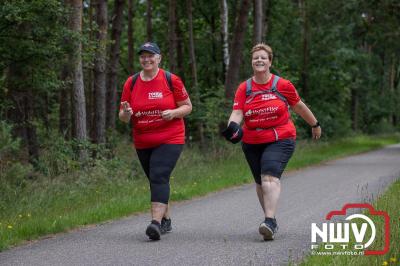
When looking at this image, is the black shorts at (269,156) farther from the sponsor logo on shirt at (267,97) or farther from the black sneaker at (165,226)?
the black sneaker at (165,226)

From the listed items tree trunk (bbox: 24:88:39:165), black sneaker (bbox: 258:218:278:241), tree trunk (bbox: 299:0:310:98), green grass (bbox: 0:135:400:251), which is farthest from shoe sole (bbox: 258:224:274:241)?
tree trunk (bbox: 299:0:310:98)

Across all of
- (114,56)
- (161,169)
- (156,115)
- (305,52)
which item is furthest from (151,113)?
(305,52)

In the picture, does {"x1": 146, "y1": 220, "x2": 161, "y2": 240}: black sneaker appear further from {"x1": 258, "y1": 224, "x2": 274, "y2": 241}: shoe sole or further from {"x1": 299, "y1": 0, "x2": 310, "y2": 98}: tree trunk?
{"x1": 299, "y1": 0, "x2": 310, "y2": 98}: tree trunk

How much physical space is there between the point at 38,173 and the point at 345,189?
220 inches

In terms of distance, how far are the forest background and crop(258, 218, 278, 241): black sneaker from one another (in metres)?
3.90

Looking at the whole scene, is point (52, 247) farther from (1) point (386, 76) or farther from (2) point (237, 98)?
A: (1) point (386, 76)

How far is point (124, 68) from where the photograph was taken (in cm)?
3734

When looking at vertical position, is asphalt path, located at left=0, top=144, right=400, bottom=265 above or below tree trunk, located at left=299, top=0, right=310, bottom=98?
below

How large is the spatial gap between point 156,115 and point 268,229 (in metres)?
1.74

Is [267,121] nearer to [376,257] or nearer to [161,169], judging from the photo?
[161,169]

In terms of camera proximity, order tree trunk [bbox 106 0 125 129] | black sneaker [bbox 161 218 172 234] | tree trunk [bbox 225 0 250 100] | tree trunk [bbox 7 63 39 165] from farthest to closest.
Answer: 1. tree trunk [bbox 225 0 250 100]
2. tree trunk [bbox 106 0 125 129]
3. tree trunk [bbox 7 63 39 165]
4. black sneaker [bbox 161 218 172 234]

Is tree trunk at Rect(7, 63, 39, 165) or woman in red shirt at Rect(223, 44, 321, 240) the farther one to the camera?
tree trunk at Rect(7, 63, 39, 165)


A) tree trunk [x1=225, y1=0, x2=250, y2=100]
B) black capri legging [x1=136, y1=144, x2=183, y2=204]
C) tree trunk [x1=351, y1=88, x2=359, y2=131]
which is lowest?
tree trunk [x1=351, y1=88, x2=359, y2=131]

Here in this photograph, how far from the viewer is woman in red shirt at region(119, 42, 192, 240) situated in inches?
314
